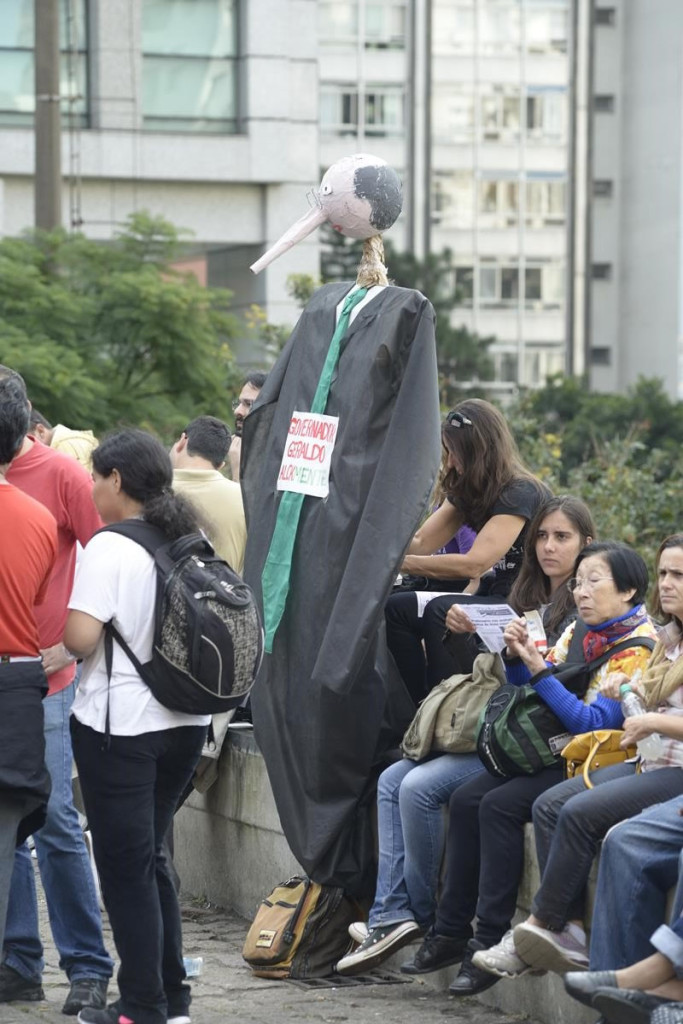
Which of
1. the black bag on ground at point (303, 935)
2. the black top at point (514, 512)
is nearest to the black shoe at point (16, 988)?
the black bag on ground at point (303, 935)

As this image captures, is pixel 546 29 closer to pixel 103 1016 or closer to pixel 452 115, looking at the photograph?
pixel 452 115

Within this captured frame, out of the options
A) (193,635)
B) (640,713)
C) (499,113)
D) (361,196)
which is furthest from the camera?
(499,113)

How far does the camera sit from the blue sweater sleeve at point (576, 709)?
583cm

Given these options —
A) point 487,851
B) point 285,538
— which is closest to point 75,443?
point 285,538

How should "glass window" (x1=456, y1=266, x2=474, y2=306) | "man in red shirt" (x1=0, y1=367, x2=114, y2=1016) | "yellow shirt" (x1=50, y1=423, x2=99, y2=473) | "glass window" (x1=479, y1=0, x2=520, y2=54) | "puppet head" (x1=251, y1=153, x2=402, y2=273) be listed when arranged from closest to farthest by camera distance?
"man in red shirt" (x1=0, y1=367, x2=114, y2=1016) < "puppet head" (x1=251, y1=153, x2=402, y2=273) < "yellow shirt" (x1=50, y1=423, x2=99, y2=473) < "glass window" (x1=456, y1=266, x2=474, y2=306) < "glass window" (x1=479, y1=0, x2=520, y2=54)

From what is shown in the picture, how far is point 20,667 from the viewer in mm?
5473

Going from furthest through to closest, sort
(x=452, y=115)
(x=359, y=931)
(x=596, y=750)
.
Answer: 1. (x=452, y=115)
2. (x=359, y=931)
3. (x=596, y=750)

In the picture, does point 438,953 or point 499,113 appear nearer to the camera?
point 438,953

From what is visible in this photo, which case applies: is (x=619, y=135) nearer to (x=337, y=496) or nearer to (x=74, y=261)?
(x=74, y=261)

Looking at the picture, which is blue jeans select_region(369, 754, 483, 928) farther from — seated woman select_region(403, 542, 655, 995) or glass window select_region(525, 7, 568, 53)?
glass window select_region(525, 7, 568, 53)

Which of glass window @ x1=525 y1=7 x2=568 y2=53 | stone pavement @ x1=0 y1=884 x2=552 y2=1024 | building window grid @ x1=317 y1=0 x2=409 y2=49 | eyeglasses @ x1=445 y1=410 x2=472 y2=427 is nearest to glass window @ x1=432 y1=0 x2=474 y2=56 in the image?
building window grid @ x1=317 y1=0 x2=409 y2=49

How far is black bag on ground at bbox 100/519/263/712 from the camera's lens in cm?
524

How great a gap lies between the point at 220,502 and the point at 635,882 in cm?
284

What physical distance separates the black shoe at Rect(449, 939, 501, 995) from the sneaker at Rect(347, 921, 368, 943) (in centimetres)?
44
